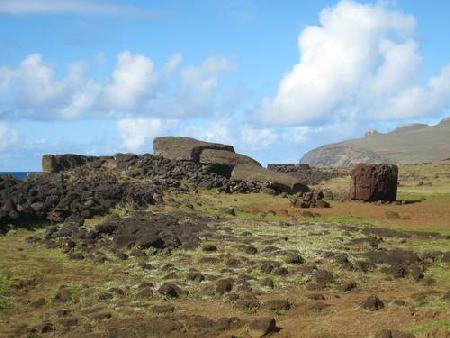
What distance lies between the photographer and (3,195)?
25.1 m

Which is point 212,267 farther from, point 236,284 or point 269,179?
point 269,179

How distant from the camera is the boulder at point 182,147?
40.0 metres

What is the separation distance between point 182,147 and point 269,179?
6.89m

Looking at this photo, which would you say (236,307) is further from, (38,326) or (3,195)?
(3,195)

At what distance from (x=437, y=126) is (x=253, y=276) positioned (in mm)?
148600

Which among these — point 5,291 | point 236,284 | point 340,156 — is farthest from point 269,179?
point 340,156

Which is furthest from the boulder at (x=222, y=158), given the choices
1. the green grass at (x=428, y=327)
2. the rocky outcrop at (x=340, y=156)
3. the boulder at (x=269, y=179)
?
the rocky outcrop at (x=340, y=156)

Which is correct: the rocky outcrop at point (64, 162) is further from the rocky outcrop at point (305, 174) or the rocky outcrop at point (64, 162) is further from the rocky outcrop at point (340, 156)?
the rocky outcrop at point (340, 156)

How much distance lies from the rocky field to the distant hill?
91.9 m

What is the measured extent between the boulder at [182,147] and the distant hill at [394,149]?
77.2 m

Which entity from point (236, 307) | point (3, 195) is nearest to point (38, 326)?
point (236, 307)

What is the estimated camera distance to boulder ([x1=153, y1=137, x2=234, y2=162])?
131 feet

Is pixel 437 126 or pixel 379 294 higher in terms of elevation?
pixel 437 126

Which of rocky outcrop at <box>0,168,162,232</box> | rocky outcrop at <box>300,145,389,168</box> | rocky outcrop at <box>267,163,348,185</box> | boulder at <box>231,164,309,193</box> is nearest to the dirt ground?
rocky outcrop at <box>0,168,162,232</box>
